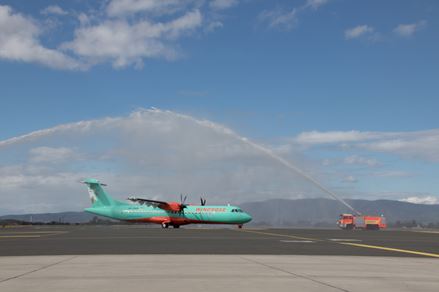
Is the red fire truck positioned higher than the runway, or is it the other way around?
the red fire truck

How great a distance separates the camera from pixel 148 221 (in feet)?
265

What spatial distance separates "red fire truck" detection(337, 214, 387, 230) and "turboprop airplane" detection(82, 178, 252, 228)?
27079 millimetres

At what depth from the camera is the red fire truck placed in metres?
90.2

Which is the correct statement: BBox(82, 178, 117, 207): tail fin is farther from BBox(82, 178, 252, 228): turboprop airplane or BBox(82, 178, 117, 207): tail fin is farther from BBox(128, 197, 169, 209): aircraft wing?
BBox(128, 197, 169, 209): aircraft wing

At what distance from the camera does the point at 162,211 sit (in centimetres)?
7694

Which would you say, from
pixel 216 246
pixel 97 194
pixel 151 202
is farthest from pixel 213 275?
pixel 97 194

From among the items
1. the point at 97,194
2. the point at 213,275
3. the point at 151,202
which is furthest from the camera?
the point at 97,194

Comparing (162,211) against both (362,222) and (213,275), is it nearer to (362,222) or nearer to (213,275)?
(362,222)

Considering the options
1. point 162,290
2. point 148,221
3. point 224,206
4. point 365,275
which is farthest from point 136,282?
point 148,221

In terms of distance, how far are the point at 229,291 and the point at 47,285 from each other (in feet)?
12.7

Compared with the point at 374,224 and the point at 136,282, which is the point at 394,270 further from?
the point at 374,224

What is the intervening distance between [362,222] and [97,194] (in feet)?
154

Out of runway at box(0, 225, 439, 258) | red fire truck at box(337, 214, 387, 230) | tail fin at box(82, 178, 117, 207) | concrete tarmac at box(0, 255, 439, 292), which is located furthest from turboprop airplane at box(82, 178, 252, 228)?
concrete tarmac at box(0, 255, 439, 292)

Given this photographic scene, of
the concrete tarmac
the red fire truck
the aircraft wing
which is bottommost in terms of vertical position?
the concrete tarmac
